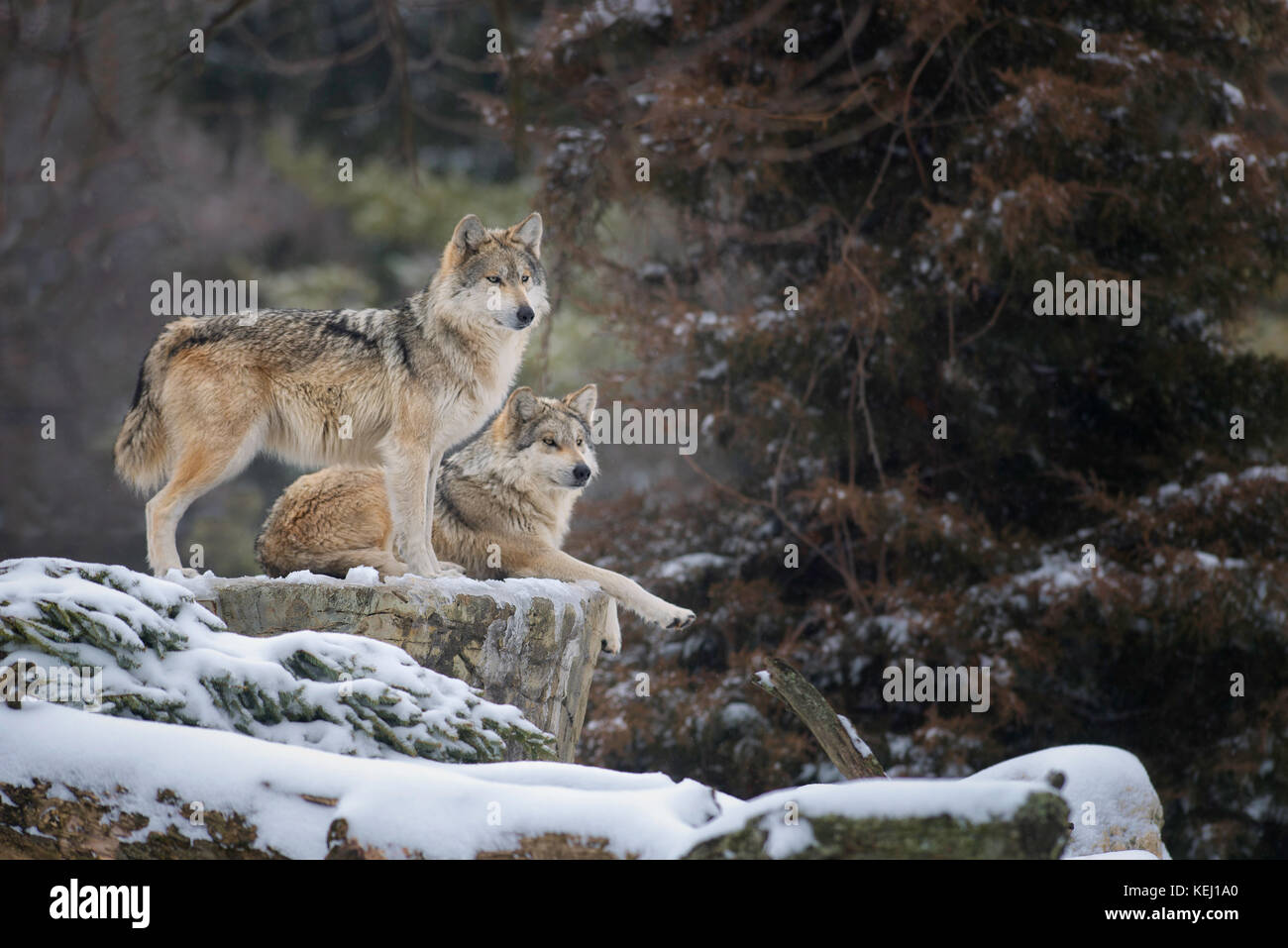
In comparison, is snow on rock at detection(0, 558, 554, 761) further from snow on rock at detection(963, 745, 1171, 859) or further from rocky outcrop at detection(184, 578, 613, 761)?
snow on rock at detection(963, 745, 1171, 859)

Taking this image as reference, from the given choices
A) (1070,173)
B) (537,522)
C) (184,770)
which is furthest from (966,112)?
(184,770)

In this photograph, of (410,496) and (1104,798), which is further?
(1104,798)

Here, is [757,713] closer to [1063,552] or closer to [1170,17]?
[1063,552]

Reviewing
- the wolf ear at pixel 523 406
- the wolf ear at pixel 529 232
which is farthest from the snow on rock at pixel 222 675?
the wolf ear at pixel 529 232

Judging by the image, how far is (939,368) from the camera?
1013 centimetres

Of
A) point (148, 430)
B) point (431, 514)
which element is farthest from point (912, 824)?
point (148, 430)

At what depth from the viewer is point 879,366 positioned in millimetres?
10055

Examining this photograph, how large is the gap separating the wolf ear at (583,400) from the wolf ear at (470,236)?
106 cm

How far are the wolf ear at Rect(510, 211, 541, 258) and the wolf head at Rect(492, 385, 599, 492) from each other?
0.77m

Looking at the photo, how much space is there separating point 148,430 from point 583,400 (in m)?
2.30

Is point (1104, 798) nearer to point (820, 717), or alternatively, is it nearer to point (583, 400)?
point (820, 717)

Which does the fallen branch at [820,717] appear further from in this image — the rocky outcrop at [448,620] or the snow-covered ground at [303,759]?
the rocky outcrop at [448,620]

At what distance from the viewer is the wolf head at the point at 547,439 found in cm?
668
